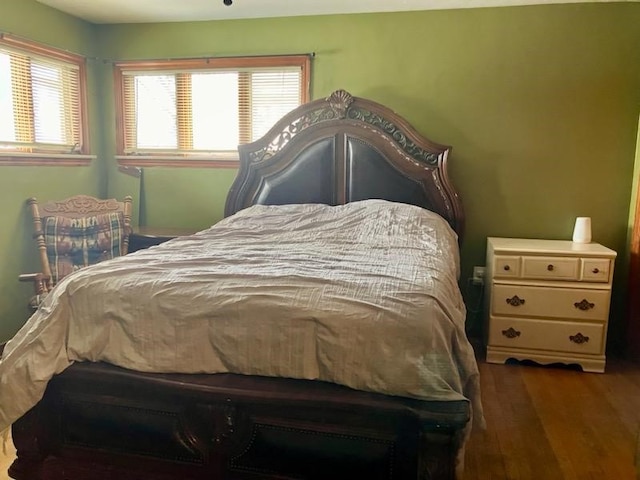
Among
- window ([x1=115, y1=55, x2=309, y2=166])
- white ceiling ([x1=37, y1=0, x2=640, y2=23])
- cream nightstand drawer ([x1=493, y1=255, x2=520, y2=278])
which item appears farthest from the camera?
window ([x1=115, y1=55, x2=309, y2=166])

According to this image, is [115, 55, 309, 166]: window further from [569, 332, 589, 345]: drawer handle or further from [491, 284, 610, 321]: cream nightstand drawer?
[569, 332, 589, 345]: drawer handle

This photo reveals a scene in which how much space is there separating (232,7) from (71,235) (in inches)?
72.7

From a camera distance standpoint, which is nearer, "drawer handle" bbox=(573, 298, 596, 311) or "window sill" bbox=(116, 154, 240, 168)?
"drawer handle" bbox=(573, 298, 596, 311)

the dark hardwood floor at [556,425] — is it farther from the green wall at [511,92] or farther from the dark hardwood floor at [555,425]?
the green wall at [511,92]

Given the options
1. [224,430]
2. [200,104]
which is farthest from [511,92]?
[224,430]

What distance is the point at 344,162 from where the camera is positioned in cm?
343

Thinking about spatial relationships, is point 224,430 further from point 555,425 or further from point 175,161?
point 175,161

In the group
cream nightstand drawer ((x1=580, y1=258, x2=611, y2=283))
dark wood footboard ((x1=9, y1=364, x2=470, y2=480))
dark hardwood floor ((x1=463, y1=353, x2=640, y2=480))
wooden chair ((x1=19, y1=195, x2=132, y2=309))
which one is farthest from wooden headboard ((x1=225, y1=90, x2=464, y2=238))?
dark wood footboard ((x1=9, y1=364, x2=470, y2=480))

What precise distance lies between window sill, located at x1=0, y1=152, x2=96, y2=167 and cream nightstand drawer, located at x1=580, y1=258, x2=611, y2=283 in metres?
3.49

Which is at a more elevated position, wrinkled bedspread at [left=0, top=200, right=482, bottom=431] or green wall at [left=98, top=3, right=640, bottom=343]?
green wall at [left=98, top=3, right=640, bottom=343]

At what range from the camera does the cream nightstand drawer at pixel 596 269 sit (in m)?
2.90

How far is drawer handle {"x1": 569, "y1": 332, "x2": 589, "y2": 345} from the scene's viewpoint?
2939 mm

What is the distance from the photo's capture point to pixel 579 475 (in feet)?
6.40

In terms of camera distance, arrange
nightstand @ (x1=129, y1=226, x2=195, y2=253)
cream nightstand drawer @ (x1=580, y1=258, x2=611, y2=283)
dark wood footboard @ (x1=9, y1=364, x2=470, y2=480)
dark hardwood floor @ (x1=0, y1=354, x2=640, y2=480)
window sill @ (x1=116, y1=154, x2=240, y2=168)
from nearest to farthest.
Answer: dark wood footboard @ (x1=9, y1=364, x2=470, y2=480) → dark hardwood floor @ (x1=0, y1=354, x2=640, y2=480) → cream nightstand drawer @ (x1=580, y1=258, x2=611, y2=283) → nightstand @ (x1=129, y1=226, x2=195, y2=253) → window sill @ (x1=116, y1=154, x2=240, y2=168)
